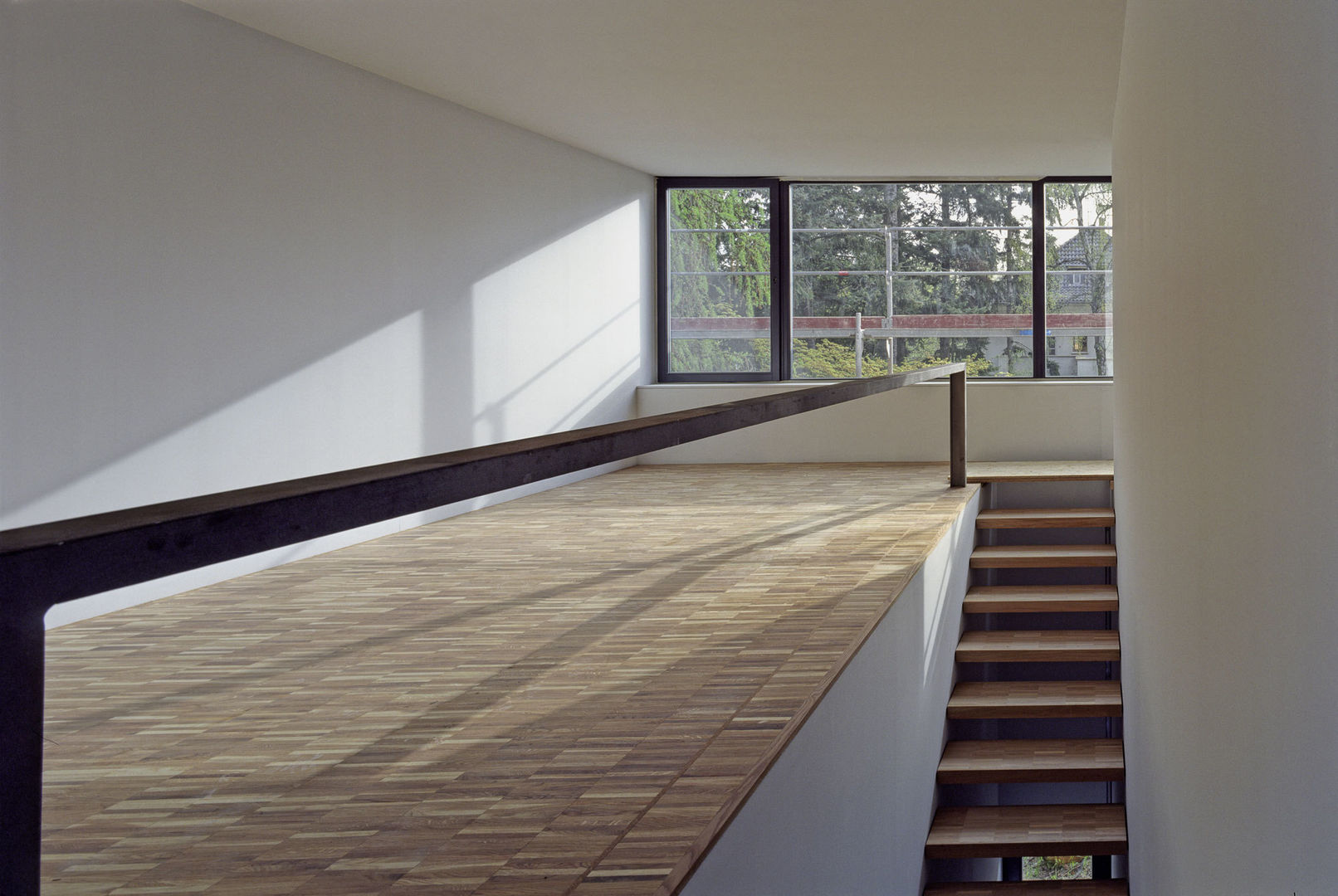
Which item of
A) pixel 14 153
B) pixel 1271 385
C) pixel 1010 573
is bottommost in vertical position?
pixel 1010 573

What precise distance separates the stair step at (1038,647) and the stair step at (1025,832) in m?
0.79

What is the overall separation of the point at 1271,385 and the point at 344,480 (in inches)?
53.8

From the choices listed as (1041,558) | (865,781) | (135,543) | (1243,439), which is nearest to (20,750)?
(135,543)

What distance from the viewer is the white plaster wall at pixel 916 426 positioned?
351 inches

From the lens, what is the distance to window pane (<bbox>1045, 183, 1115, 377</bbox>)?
30.2 feet

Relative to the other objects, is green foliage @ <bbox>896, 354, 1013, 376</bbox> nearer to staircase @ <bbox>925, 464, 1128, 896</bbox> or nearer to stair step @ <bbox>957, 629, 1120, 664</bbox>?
staircase @ <bbox>925, 464, 1128, 896</bbox>

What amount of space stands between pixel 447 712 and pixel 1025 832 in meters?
2.93

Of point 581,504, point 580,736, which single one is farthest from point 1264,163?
point 581,504

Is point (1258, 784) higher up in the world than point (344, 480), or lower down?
lower down

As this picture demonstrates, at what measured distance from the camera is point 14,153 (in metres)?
3.60

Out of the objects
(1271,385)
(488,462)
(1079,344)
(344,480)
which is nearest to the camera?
(344,480)

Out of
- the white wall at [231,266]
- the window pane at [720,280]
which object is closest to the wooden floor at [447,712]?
the white wall at [231,266]

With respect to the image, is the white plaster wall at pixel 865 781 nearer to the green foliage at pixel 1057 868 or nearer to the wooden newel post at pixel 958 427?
the wooden newel post at pixel 958 427

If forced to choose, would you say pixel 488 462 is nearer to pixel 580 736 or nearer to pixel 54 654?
pixel 580 736
